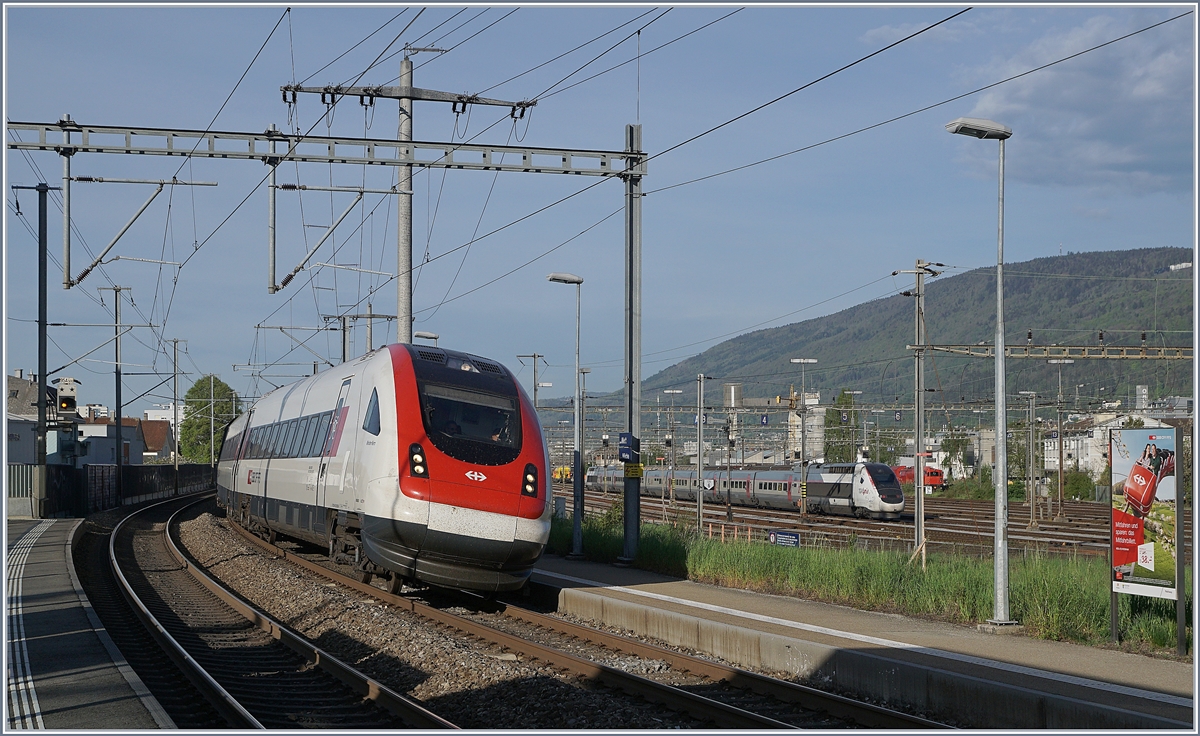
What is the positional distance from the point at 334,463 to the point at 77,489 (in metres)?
27.4

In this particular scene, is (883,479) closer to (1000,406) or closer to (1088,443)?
(1000,406)

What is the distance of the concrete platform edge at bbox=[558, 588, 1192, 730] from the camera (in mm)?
8586

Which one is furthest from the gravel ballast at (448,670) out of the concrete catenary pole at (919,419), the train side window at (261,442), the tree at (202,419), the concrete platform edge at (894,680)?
the tree at (202,419)

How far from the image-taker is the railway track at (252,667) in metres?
9.29

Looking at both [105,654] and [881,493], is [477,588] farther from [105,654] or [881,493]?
[881,493]

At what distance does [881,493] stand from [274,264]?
1409 inches

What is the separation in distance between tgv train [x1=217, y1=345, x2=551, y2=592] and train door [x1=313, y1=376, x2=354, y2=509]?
1.3 inches

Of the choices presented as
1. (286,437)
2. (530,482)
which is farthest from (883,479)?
(530,482)

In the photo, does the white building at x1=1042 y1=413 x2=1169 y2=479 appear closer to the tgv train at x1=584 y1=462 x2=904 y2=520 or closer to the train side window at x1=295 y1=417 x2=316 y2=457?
the tgv train at x1=584 y1=462 x2=904 y2=520

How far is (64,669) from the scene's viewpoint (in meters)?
10.5

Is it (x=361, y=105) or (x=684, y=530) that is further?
(x=361, y=105)

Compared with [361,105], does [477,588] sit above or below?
below

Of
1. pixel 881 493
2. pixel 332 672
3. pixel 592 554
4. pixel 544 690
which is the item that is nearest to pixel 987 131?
pixel 544 690

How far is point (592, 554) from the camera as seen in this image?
22141mm
